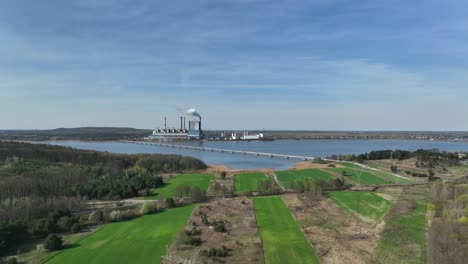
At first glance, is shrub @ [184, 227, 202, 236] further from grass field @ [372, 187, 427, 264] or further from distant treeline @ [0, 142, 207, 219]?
distant treeline @ [0, 142, 207, 219]

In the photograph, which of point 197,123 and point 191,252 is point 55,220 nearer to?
point 191,252


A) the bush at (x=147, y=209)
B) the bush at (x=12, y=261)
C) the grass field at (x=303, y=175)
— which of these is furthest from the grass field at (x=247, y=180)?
the bush at (x=12, y=261)

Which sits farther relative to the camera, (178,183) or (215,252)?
(178,183)

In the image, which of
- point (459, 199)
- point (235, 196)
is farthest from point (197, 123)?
point (459, 199)

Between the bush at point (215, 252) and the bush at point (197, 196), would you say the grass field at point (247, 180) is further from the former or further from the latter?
the bush at point (215, 252)

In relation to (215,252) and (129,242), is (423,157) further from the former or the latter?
(129,242)

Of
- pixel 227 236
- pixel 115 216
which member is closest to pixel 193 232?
pixel 227 236

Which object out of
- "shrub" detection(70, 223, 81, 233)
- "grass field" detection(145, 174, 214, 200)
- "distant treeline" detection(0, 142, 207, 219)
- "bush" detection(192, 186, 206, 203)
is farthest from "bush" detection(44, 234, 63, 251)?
"grass field" detection(145, 174, 214, 200)
